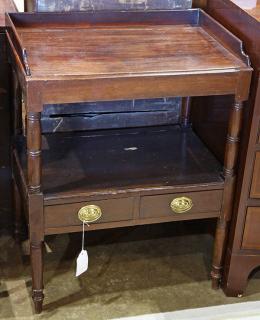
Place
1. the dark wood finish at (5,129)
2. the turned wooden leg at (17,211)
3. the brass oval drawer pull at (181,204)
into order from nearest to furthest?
1. the brass oval drawer pull at (181,204)
2. the dark wood finish at (5,129)
3. the turned wooden leg at (17,211)

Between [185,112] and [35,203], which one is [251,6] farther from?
[35,203]

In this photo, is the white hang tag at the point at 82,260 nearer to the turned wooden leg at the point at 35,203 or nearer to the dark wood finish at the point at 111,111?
the turned wooden leg at the point at 35,203

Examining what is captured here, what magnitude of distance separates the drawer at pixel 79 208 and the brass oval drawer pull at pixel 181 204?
0.12 metres

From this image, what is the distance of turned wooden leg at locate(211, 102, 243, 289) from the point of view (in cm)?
166

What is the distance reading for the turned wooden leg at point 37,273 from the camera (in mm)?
1723

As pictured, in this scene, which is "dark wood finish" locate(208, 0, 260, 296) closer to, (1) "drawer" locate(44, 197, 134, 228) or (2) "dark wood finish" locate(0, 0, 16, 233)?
(1) "drawer" locate(44, 197, 134, 228)

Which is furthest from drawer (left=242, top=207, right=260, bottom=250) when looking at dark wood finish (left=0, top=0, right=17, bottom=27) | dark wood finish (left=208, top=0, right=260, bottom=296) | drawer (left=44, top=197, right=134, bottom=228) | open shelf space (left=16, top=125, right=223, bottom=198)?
dark wood finish (left=0, top=0, right=17, bottom=27)

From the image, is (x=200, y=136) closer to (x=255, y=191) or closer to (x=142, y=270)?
(x=255, y=191)

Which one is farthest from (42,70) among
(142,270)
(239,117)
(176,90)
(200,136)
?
(142,270)

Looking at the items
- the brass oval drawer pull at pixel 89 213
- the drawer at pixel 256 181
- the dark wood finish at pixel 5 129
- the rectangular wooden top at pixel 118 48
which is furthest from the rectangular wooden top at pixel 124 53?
the brass oval drawer pull at pixel 89 213

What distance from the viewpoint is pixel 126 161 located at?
1857 millimetres

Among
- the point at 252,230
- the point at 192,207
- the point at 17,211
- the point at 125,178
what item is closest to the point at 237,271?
the point at 252,230

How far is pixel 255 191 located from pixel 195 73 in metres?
0.41

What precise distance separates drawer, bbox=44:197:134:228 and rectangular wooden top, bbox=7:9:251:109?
314mm
